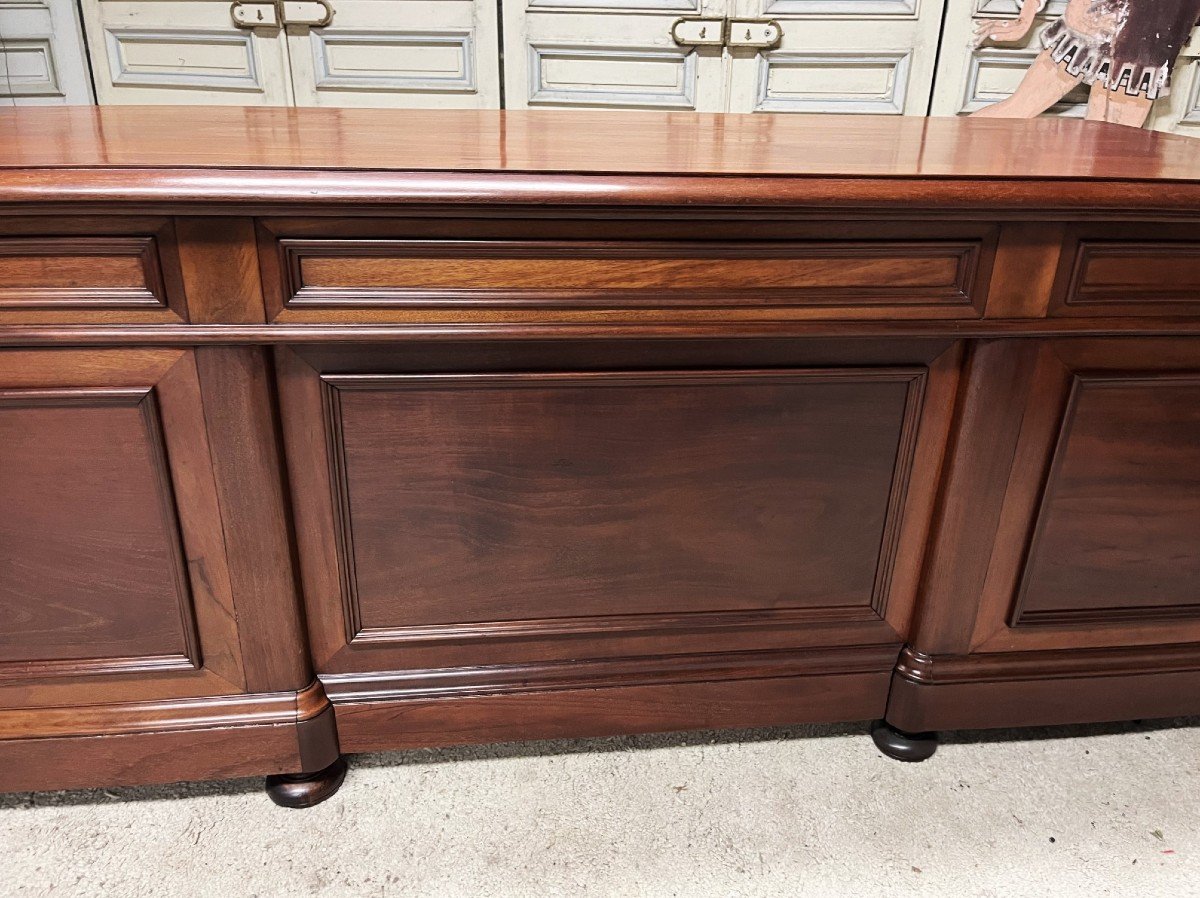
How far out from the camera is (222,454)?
944 millimetres

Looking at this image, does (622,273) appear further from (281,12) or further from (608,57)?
(281,12)

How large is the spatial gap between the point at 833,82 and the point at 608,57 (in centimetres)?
76

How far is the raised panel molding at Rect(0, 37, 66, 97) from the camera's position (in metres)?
2.70

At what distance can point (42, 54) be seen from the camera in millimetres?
2711

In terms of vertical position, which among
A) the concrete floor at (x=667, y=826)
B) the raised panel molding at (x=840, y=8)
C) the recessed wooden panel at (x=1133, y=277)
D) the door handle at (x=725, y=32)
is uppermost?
the raised panel molding at (x=840, y=8)

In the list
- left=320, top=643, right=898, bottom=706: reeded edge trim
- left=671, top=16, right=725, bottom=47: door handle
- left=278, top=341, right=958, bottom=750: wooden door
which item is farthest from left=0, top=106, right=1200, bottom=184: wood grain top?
left=671, top=16, right=725, bottom=47: door handle

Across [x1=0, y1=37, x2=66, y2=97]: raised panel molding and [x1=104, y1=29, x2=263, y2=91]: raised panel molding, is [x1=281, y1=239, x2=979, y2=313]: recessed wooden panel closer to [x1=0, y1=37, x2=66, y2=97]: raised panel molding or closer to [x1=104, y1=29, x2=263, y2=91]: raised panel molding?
[x1=104, y1=29, x2=263, y2=91]: raised panel molding

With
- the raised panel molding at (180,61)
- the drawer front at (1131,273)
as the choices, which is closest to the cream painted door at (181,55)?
the raised panel molding at (180,61)

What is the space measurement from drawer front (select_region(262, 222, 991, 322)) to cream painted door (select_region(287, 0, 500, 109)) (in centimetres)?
211

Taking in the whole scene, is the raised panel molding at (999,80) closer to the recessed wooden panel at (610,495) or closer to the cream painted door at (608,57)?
the cream painted door at (608,57)

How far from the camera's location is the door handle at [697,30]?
8.71 feet

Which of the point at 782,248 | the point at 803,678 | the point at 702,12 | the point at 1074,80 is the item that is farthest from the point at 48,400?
the point at 1074,80

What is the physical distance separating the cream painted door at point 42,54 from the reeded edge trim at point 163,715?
7.80 ft

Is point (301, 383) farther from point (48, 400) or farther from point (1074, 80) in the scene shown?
point (1074, 80)
